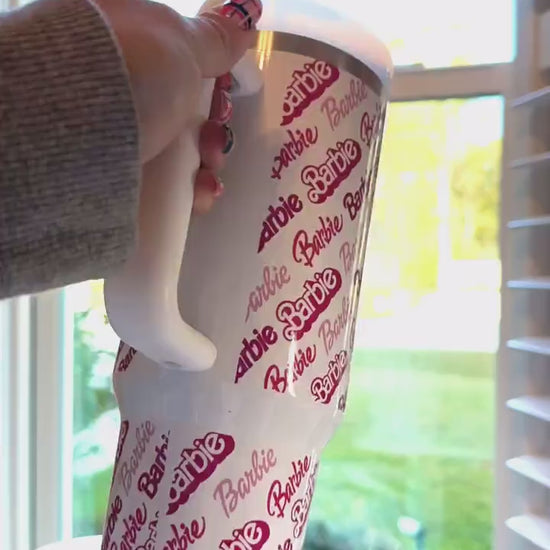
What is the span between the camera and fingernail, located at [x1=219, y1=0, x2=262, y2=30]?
44cm

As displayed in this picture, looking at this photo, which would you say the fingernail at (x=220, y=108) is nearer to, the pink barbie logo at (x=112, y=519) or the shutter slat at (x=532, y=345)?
the pink barbie logo at (x=112, y=519)

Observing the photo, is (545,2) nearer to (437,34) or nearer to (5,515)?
(437,34)

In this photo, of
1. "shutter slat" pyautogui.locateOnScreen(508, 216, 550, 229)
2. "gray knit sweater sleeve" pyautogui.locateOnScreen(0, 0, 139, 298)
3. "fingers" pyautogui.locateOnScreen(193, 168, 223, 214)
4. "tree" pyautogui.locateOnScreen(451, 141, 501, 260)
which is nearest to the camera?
"gray knit sweater sleeve" pyautogui.locateOnScreen(0, 0, 139, 298)

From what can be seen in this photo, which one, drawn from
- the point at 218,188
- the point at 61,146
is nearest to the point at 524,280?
the point at 218,188

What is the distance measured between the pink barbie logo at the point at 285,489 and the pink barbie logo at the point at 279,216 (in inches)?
5.8

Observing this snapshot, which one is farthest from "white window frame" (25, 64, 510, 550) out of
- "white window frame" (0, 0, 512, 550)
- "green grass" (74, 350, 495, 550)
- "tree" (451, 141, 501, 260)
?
"tree" (451, 141, 501, 260)

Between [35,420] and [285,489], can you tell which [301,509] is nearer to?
[285,489]

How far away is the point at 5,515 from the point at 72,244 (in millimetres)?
905

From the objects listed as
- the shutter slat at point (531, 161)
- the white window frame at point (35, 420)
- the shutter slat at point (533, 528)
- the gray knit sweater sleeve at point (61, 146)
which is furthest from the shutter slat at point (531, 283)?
the white window frame at point (35, 420)

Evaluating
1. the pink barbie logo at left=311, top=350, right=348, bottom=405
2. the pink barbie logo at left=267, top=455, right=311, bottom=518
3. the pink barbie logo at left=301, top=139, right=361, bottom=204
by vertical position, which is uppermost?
the pink barbie logo at left=301, top=139, right=361, bottom=204

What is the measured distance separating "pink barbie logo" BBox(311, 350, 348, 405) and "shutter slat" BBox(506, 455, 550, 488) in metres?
0.32

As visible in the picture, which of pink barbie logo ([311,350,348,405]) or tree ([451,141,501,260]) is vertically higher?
tree ([451,141,501,260])

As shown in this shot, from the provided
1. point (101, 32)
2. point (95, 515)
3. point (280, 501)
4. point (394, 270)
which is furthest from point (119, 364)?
point (95, 515)

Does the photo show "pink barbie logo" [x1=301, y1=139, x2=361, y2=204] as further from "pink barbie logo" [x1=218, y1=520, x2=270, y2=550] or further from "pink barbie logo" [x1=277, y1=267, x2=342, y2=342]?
"pink barbie logo" [x1=218, y1=520, x2=270, y2=550]
